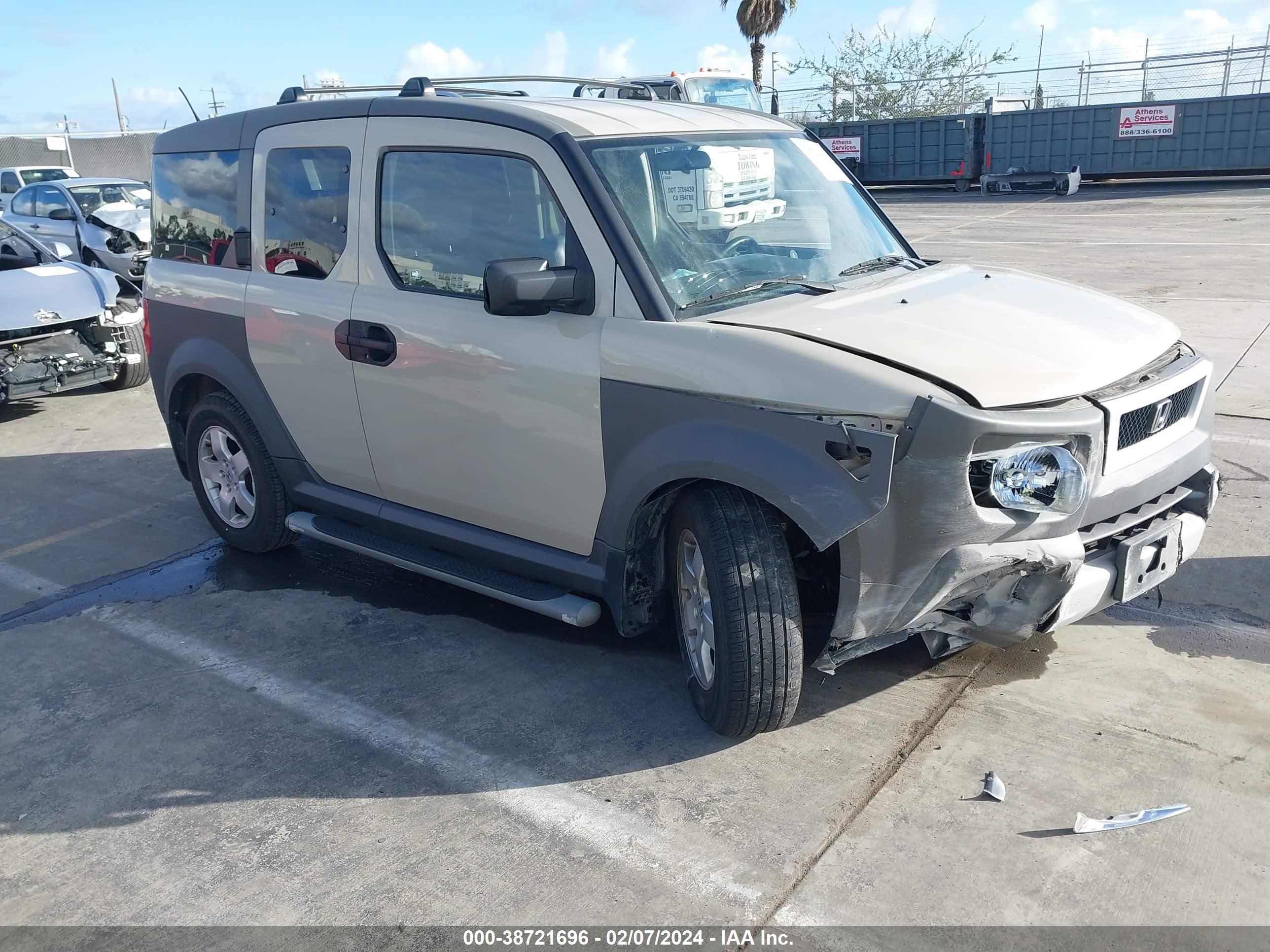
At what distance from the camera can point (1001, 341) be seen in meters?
3.40

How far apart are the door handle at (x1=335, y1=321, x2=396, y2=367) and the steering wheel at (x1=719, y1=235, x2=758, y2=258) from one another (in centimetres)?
132

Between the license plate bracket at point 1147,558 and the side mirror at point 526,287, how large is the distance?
75.9 inches

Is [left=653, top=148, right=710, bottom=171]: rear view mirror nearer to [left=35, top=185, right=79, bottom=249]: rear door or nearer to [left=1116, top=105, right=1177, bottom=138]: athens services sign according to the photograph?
[left=35, top=185, right=79, bottom=249]: rear door

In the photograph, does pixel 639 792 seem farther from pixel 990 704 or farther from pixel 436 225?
pixel 436 225

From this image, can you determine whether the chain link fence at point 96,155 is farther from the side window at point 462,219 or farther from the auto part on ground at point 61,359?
the side window at point 462,219

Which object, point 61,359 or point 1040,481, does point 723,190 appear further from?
point 61,359

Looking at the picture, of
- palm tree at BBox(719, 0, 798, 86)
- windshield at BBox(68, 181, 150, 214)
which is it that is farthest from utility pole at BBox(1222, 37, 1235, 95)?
windshield at BBox(68, 181, 150, 214)

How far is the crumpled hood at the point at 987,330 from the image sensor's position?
10.5ft

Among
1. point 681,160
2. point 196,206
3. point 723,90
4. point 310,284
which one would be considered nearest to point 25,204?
point 723,90

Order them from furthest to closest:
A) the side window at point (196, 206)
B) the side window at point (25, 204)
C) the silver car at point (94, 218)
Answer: the side window at point (25, 204), the silver car at point (94, 218), the side window at point (196, 206)

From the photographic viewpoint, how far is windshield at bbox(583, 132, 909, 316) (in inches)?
148

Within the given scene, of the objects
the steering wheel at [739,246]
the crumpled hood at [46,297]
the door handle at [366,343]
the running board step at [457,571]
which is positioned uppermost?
the steering wheel at [739,246]

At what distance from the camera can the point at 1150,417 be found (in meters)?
3.48

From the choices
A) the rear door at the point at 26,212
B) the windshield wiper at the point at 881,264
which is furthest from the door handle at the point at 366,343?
the rear door at the point at 26,212
